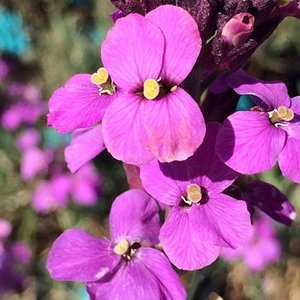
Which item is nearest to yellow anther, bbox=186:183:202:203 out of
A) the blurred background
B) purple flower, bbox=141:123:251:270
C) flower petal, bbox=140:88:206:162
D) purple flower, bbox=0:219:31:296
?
purple flower, bbox=141:123:251:270

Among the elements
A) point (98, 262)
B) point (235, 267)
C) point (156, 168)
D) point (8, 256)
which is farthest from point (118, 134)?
point (235, 267)

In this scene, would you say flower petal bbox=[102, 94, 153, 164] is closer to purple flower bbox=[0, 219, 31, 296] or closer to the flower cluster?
the flower cluster

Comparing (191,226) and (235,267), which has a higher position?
(191,226)

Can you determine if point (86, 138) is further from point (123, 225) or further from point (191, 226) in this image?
point (191, 226)

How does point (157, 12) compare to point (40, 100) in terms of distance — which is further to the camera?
point (40, 100)

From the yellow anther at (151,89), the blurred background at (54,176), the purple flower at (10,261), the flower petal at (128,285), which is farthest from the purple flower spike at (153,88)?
the purple flower at (10,261)

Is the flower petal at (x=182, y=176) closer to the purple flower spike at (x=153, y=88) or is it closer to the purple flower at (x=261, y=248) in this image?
the purple flower spike at (x=153, y=88)

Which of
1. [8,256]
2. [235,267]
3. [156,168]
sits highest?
[156,168]

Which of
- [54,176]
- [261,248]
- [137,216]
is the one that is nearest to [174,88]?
[137,216]
